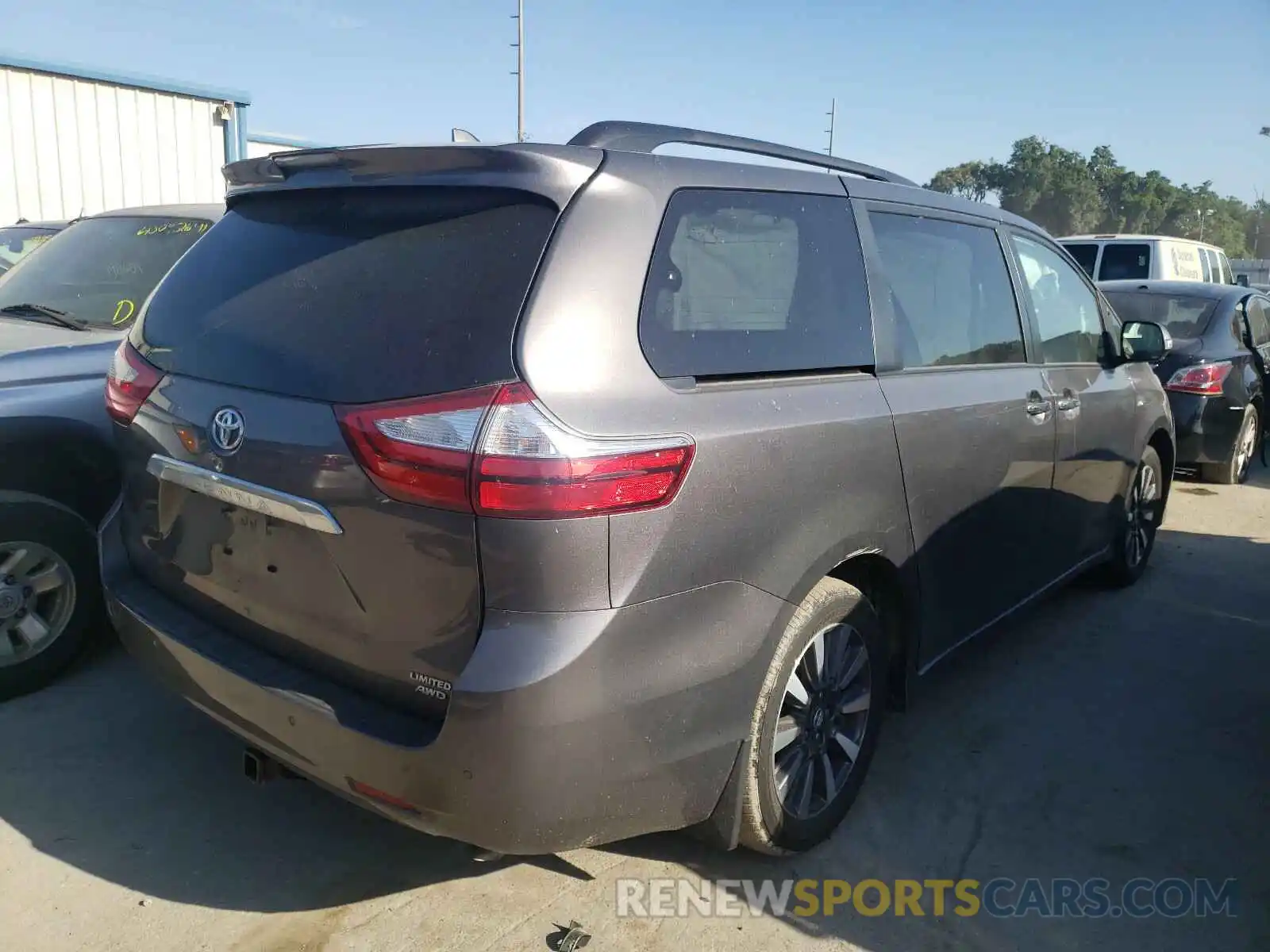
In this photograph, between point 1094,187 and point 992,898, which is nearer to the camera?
point 992,898

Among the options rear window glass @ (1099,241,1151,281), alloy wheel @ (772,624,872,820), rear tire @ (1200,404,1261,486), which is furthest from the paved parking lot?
rear window glass @ (1099,241,1151,281)

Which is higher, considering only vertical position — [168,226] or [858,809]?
[168,226]

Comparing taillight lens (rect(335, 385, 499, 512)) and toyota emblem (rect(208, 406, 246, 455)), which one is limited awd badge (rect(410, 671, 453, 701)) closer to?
taillight lens (rect(335, 385, 499, 512))

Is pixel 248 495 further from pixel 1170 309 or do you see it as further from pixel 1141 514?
pixel 1170 309

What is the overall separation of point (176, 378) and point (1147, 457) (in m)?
4.89

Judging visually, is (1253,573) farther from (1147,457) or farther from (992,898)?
(992,898)

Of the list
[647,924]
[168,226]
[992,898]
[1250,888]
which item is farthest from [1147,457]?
[168,226]

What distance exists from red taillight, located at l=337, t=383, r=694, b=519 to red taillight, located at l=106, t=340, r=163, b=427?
0.94 m

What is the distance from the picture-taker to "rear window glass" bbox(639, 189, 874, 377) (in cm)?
242

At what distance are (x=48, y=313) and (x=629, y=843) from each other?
3.41m

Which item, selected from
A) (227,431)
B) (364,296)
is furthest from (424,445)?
(227,431)

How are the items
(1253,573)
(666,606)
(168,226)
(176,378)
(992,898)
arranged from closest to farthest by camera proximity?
(666,606)
(176,378)
(992,898)
(168,226)
(1253,573)

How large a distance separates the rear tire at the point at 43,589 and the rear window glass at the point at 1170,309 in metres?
7.46

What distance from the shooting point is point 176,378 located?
106 inches
